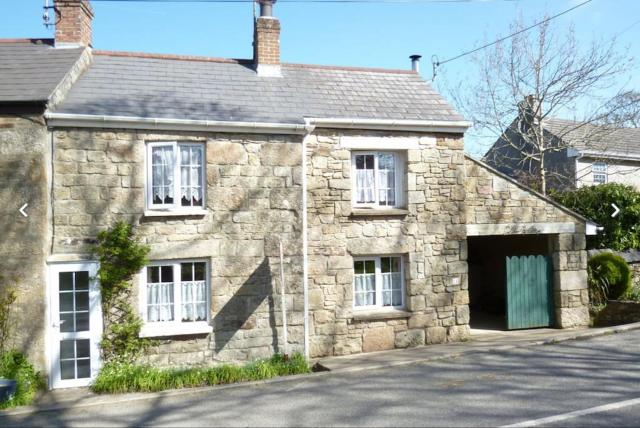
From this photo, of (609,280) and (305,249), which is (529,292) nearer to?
(609,280)

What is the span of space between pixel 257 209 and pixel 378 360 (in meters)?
3.53

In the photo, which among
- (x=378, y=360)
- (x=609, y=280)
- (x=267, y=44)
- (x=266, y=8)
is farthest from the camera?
(x=609, y=280)

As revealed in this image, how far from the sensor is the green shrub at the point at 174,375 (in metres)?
9.12

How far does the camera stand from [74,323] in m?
9.51

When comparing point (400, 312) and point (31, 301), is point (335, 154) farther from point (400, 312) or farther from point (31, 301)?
point (31, 301)

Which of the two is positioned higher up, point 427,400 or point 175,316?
Result: point 175,316

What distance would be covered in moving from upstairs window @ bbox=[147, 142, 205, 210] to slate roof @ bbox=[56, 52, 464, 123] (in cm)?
61

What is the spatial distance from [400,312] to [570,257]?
457 centimetres

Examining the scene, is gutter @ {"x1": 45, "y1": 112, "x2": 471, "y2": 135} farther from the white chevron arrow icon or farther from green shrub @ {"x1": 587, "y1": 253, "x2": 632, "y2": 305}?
the white chevron arrow icon

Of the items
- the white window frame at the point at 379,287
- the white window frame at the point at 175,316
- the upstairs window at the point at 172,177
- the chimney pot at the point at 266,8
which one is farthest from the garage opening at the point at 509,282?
the chimney pot at the point at 266,8

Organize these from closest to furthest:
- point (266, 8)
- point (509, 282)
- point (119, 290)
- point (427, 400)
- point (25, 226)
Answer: point (427, 400) → point (25, 226) → point (119, 290) → point (266, 8) → point (509, 282)

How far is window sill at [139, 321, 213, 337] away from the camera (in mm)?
9711

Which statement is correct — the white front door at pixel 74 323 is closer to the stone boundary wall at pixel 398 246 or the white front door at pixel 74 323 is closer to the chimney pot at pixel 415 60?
the stone boundary wall at pixel 398 246

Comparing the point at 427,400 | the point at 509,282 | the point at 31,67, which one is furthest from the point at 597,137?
the point at 31,67
